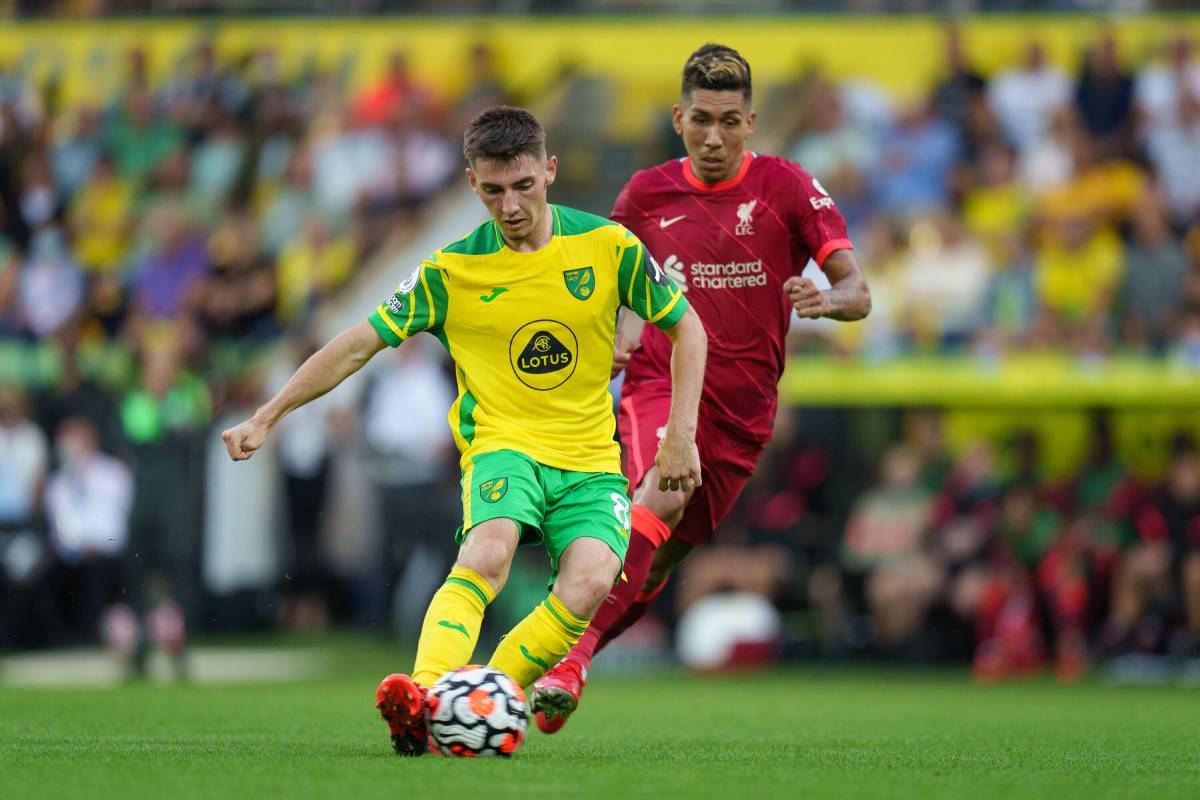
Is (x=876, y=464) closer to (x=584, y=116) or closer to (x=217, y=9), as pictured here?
(x=584, y=116)

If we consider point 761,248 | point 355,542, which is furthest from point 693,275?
point 355,542

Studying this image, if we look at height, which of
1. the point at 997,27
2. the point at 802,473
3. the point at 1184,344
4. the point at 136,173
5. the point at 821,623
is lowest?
the point at 821,623

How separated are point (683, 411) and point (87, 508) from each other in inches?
337

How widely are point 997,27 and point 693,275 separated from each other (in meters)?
10.2

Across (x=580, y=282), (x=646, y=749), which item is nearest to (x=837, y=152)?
(x=580, y=282)

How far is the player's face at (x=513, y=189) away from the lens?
242 inches

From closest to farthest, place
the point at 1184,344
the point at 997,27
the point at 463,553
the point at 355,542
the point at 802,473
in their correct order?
the point at 463,553 < the point at 1184,344 < the point at 802,473 < the point at 355,542 < the point at 997,27

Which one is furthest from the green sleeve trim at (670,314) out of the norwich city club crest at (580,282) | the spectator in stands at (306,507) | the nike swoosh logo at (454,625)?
the spectator in stands at (306,507)

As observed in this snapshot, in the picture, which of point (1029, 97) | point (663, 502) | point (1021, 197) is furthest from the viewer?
point (1029, 97)

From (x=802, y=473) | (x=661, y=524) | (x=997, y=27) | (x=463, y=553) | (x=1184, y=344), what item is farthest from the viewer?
(x=997, y=27)

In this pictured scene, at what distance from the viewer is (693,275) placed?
7.51 m

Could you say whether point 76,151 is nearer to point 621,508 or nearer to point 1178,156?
point 1178,156

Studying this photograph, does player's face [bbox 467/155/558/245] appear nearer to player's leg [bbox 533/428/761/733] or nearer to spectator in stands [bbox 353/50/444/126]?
player's leg [bbox 533/428/761/733]

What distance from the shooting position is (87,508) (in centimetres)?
1387
